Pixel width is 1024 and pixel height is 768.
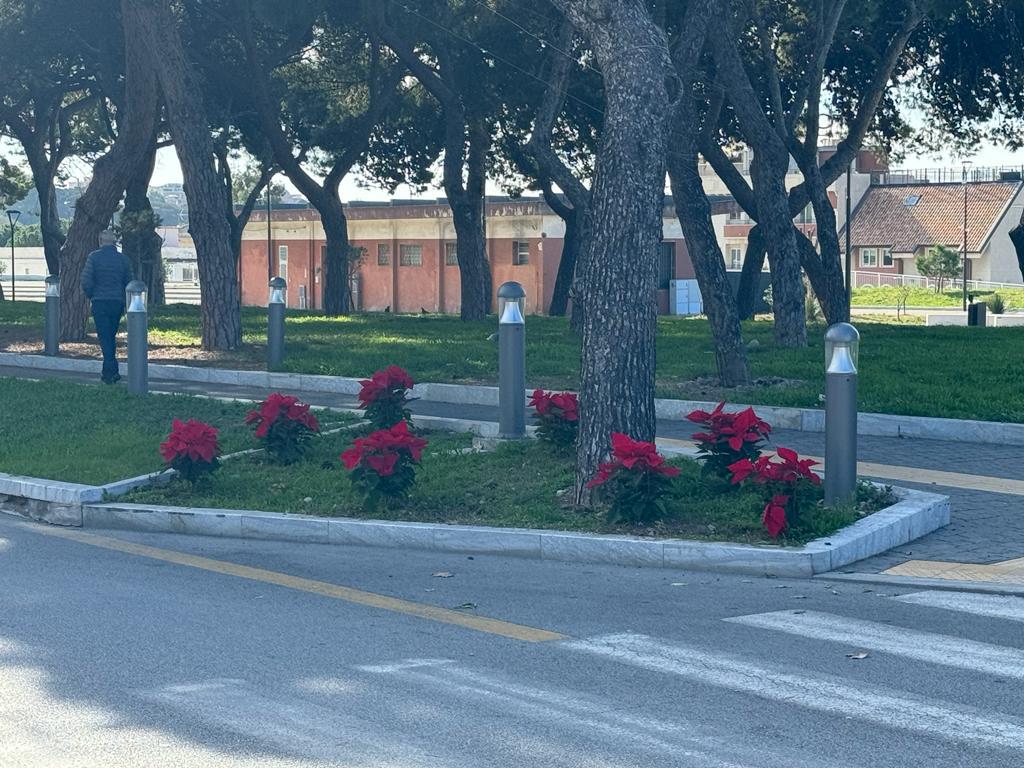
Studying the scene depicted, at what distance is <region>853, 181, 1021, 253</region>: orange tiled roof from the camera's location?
87125 millimetres

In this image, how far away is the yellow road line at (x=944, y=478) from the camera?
428 inches

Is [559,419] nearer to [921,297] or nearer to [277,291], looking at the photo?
[277,291]

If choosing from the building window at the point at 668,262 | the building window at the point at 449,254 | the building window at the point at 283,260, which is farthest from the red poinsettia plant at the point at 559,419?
the building window at the point at 283,260

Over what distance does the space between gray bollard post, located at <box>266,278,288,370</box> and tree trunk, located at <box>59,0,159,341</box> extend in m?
5.18

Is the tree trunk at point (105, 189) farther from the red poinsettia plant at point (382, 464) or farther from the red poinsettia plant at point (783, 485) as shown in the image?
the red poinsettia plant at point (783, 485)

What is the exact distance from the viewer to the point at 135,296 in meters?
16.5

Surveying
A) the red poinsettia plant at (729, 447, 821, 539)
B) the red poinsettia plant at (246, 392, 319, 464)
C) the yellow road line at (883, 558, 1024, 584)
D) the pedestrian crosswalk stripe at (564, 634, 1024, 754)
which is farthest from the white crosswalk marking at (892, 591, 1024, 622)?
the red poinsettia plant at (246, 392, 319, 464)

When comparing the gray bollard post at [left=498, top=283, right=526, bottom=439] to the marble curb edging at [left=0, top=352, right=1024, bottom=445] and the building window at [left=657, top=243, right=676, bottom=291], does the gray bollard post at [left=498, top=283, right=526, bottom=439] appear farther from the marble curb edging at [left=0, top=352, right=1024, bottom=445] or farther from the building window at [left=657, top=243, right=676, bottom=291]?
the building window at [left=657, top=243, right=676, bottom=291]

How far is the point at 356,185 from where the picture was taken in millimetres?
46406

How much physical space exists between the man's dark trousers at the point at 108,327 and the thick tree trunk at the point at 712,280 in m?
6.57

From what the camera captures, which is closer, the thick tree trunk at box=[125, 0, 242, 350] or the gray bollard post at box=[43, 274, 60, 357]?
the thick tree trunk at box=[125, 0, 242, 350]

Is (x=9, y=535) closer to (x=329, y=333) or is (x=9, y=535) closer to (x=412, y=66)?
(x=329, y=333)

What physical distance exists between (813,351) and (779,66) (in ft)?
41.3

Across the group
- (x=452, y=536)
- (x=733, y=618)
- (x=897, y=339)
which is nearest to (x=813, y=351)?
(x=897, y=339)
